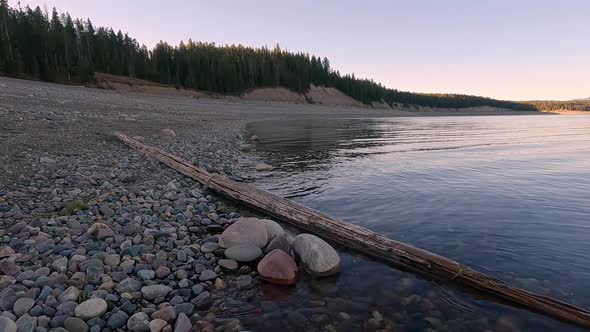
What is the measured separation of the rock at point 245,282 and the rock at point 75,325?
6.44 ft

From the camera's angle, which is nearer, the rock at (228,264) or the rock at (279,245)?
the rock at (228,264)

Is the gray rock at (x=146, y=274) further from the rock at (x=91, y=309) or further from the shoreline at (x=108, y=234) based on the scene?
the rock at (x=91, y=309)

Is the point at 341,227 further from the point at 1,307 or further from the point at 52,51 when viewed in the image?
the point at 52,51

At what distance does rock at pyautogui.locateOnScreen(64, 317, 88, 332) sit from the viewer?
371cm

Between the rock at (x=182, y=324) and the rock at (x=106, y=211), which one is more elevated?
the rock at (x=106, y=211)

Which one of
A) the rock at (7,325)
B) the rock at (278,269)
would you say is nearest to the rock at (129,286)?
the rock at (7,325)

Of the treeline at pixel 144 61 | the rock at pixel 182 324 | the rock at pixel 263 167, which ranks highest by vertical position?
the treeline at pixel 144 61

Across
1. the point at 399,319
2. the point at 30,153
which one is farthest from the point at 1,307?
the point at 30,153

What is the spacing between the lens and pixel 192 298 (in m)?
4.59

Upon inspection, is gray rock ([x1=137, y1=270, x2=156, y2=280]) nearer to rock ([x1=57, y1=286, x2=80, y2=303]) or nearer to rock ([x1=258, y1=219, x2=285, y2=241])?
rock ([x1=57, y1=286, x2=80, y2=303])

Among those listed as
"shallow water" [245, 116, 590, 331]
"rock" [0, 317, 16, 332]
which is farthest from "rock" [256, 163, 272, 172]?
"rock" [0, 317, 16, 332]

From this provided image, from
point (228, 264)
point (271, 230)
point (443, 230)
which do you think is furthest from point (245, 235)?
point (443, 230)

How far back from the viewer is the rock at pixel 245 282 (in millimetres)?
5008

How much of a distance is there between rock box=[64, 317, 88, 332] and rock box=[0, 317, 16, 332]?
0.45 metres
